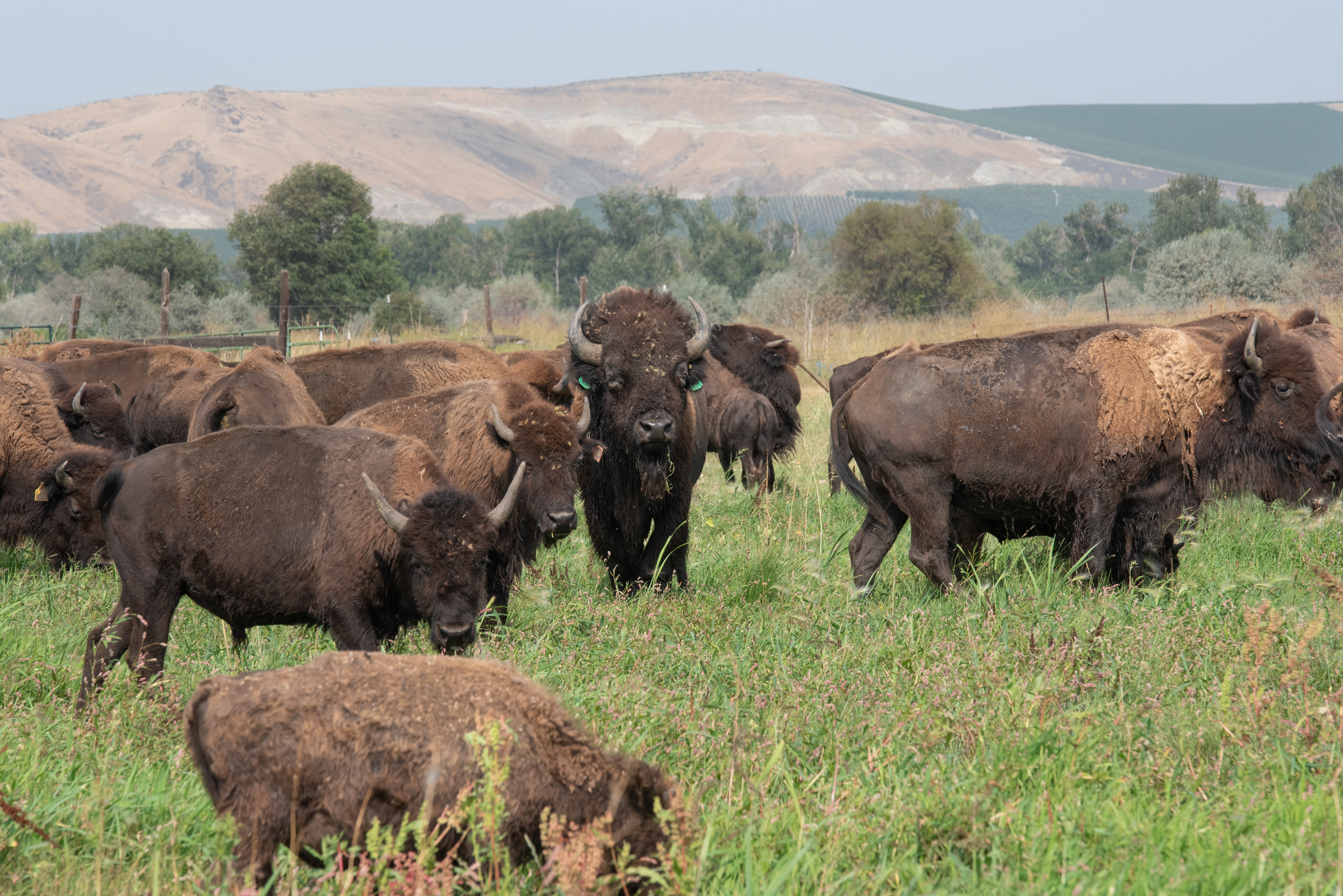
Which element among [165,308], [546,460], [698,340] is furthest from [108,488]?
[165,308]

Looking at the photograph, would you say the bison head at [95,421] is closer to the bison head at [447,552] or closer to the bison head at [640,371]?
the bison head at [640,371]

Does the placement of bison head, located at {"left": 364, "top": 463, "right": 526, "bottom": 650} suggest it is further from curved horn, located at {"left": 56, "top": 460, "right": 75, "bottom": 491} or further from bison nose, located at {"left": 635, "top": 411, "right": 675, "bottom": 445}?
curved horn, located at {"left": 56, "top": 460, "right": 75, "bottom": 491}

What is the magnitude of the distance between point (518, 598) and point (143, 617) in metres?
2.25

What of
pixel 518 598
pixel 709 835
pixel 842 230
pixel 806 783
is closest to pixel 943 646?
pixel 806 783

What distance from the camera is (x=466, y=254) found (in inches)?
4498

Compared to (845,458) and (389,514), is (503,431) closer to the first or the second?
(389,514)

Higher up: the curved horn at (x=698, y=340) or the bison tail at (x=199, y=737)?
the curved horn at (x=698, y=340)

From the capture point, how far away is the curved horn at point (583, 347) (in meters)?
7.18

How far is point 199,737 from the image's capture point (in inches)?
111

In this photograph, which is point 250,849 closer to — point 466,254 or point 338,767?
point 338,767

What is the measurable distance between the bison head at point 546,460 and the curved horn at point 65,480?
4167 mm

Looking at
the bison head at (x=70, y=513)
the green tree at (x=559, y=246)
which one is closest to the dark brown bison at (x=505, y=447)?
the bison head at (x=70, y=513)

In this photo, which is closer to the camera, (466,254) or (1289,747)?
(1289,747)

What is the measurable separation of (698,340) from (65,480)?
5177 mm
